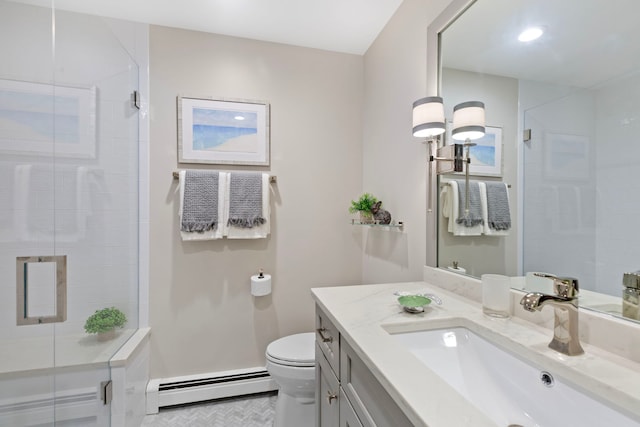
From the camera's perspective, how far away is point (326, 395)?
1.10 m

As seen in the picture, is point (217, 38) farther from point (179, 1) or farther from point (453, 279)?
point (453, 279)

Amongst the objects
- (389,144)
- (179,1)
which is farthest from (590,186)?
(179,1)

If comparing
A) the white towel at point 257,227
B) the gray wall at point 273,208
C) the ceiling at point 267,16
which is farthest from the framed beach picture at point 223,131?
the ceiling at point 267,16

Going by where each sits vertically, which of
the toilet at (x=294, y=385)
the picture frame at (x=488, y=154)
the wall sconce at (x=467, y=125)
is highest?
the wall sconce at (x=467, y=125)

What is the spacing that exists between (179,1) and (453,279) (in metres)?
2.09

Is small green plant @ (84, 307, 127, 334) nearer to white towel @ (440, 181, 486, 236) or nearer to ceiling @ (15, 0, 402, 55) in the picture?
ceiling @ (15, 0, 402, 55)

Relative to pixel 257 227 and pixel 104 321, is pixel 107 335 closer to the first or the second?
pixel 104 321

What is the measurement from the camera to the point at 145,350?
1.79 meters

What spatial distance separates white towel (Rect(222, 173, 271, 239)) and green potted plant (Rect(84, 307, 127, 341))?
2.43ft

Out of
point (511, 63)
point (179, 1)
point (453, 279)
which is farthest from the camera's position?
point (179, 1)

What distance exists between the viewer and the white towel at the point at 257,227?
189 cm

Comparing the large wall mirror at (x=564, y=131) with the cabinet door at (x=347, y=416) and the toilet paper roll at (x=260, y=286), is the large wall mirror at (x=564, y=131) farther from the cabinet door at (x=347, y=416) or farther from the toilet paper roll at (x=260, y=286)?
the toilet paper roll at (x=260, y=286)

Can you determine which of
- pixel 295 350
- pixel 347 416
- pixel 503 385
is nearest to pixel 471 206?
pixel 503 385

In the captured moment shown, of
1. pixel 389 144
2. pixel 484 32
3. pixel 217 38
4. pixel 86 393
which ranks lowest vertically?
pixel 86 393
